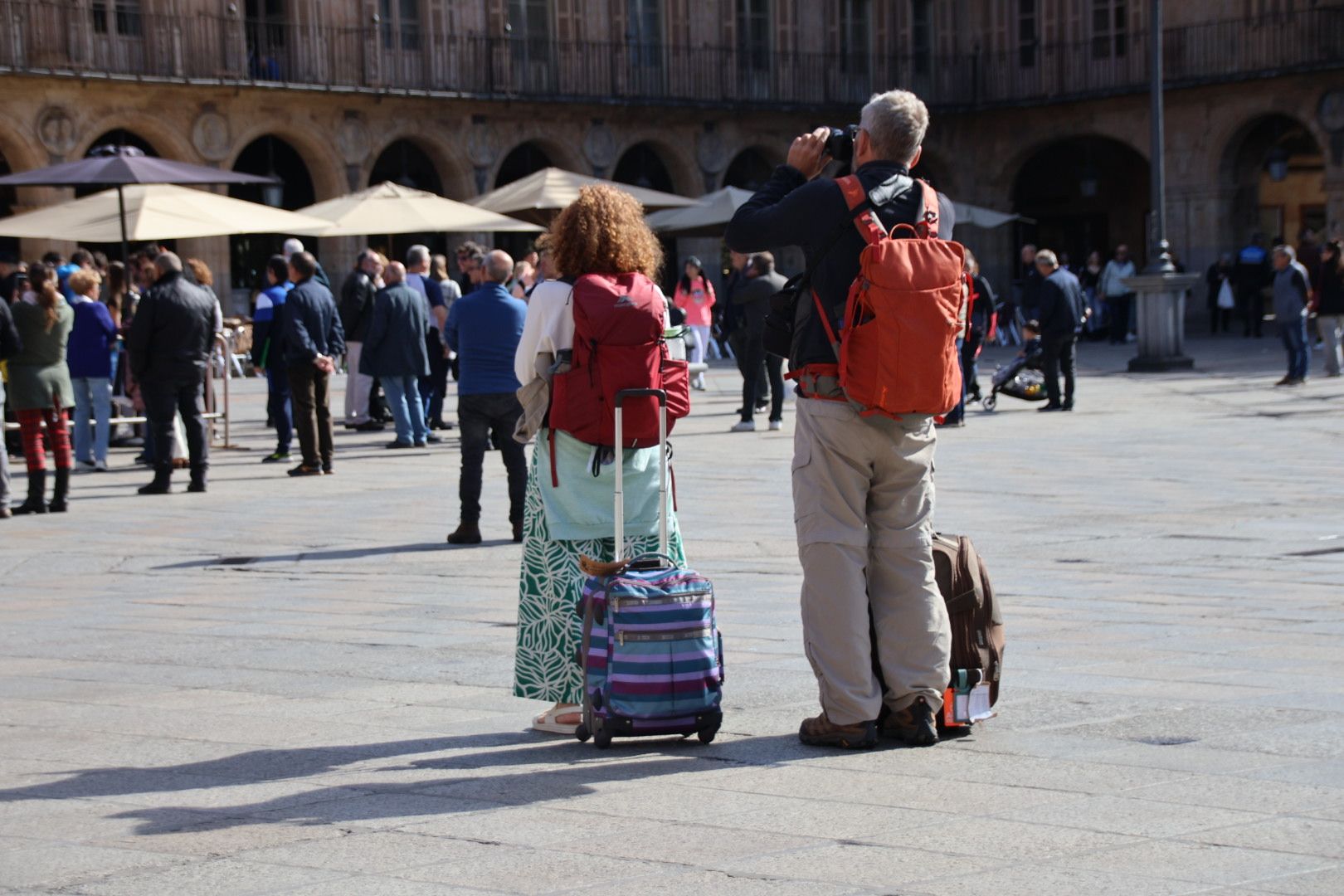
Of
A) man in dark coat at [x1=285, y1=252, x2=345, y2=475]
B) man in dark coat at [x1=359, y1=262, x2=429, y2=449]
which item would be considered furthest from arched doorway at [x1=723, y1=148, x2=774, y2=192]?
man in dark coat at [x1=285, y1=252, x2=345, y2=475]

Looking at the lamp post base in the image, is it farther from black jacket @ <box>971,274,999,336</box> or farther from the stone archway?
the stone archway

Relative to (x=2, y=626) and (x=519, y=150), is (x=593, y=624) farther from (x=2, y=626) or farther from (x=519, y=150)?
(x=519, y=150)

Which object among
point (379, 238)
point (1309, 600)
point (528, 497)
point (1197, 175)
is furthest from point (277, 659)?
point (1197, 175)

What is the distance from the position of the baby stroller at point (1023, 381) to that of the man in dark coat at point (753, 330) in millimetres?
2451

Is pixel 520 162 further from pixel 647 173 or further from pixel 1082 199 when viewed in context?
pixel 1082 199

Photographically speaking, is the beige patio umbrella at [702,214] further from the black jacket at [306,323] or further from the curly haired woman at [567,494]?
the curly haired woman at [567,494]

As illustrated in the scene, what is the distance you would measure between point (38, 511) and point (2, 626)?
4387 millimetres

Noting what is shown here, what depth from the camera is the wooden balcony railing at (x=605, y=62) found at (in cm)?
2948

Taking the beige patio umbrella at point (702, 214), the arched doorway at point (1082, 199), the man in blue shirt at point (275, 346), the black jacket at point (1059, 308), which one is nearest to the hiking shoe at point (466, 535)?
the man in blue shirt at point (275, 346)

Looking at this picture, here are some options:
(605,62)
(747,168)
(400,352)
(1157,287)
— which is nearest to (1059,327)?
(1157,287)

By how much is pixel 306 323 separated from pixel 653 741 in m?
9.24

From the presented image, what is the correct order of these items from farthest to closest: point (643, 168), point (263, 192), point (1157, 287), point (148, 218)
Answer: point (643, 168), point (263, 192), point (1157, 287), point (148, 218)

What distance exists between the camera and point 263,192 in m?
31.7

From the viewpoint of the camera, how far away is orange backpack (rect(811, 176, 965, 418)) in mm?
5109
